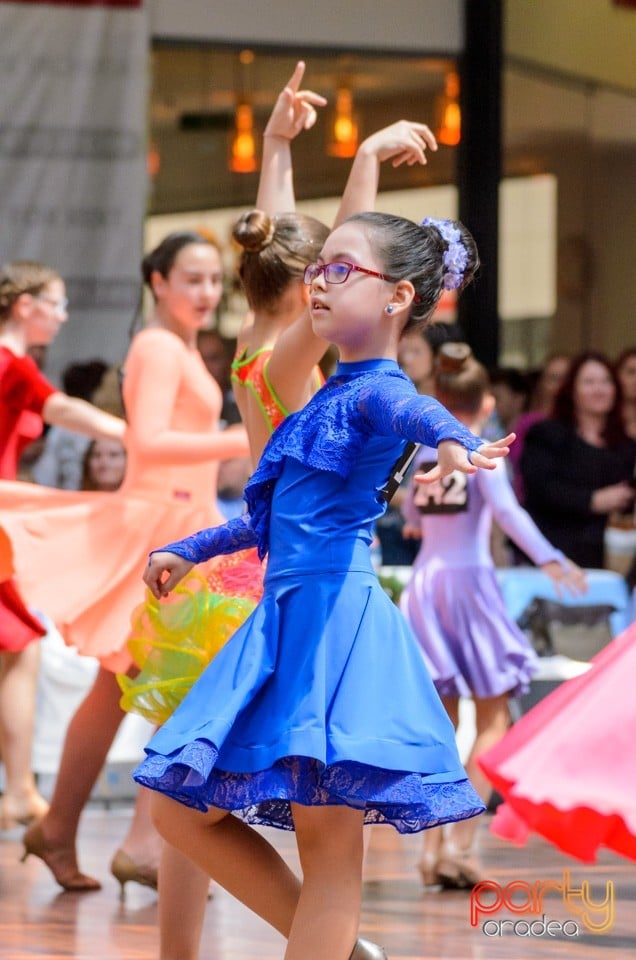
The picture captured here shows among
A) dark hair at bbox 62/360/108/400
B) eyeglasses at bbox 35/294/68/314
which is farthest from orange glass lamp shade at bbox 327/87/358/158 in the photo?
eyeglasses at bbox 35/294/68/314

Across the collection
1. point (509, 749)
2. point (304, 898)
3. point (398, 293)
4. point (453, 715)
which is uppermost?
point (398, 293)

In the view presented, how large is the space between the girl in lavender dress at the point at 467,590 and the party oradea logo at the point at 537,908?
435mm

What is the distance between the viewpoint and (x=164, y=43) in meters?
9.74

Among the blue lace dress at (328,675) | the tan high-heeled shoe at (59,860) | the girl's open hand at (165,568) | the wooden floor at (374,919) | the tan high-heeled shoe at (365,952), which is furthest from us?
the tan high-heeled shoe at (59,860)

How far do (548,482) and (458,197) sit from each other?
11.4 feet

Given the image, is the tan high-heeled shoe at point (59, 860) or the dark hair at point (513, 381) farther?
the dark hair at point (513, 381)

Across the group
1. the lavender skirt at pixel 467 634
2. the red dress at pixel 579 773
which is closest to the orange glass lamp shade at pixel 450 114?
the lavender skirt at pixel 467 634

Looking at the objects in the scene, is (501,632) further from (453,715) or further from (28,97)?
(28,97)

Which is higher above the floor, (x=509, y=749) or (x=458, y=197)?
(x=458, y=197)

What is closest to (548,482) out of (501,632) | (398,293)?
(501,632)

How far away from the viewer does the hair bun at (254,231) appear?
358 centimetres

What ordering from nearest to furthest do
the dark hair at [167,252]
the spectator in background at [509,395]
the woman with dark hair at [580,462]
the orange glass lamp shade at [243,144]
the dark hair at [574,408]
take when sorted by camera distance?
the dark hair at [167,252] < the woman with dark hair at [580,462] < the dark hair at [574,408] < the spectator in background at [509,395] < the orange glass lamp shade at [243,144]

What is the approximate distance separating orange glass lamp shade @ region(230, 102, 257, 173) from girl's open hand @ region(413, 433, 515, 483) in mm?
8095

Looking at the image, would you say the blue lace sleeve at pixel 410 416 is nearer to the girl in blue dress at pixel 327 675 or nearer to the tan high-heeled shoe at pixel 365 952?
the girl in blue dress at pixel 327 675
